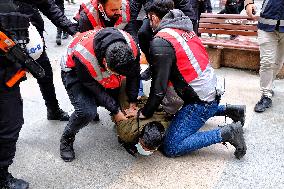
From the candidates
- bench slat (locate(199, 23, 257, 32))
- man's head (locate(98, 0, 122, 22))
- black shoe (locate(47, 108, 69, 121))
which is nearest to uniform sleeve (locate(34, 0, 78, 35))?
man's head (locate(98, 0, 122, 22))

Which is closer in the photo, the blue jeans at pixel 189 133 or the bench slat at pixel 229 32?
the blue jeans at pixel 189 133

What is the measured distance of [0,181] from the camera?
266 centimetres

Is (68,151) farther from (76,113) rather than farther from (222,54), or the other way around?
(222,54)

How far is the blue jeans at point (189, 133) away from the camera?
3041 mm

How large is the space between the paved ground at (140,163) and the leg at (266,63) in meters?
0.13

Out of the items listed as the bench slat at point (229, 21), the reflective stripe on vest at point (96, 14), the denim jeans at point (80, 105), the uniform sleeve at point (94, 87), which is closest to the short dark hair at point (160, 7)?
the reflective stripe on vest at point (96, 14)

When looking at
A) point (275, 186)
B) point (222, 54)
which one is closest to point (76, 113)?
point (275, 186)

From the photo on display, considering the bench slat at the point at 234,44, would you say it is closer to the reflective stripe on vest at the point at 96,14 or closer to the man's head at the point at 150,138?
the reflective stripe on vest at the point at 96,14

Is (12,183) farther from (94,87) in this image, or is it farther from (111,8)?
(111,8)

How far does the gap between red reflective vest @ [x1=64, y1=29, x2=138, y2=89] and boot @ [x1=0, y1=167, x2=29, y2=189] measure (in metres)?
0.99

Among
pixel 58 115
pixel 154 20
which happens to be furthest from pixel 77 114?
pixel 154 20

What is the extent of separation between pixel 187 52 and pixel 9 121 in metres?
1.48

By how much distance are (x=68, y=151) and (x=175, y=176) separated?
99 cm

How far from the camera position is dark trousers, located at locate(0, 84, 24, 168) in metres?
2.45
